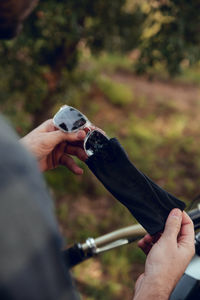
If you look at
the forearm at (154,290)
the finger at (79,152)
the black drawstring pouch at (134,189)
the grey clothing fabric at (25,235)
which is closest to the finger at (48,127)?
the finger at (79,152)

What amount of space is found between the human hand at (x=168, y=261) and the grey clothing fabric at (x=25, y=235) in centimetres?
61

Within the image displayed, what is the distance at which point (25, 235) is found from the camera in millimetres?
577

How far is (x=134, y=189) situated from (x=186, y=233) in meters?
0.23

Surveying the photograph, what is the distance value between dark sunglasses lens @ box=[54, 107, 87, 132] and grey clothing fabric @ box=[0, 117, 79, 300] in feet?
2.42

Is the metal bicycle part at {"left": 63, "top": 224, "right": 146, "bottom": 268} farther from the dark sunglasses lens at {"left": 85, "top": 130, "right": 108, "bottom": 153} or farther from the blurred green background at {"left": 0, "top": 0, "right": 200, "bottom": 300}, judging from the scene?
the blurred green background at {"left": 0, "top": 0, "right": 200, "bottom": 300}

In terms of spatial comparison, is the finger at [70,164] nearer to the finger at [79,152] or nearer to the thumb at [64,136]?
the finger at [79,152]

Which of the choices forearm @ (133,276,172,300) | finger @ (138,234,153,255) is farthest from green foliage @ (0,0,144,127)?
forearm @ (133,276,172,300)

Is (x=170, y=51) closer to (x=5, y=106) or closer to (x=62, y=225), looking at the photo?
(x=5, y=106)

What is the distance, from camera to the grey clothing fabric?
562 millimetres

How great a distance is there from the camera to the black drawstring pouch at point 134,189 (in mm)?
1302

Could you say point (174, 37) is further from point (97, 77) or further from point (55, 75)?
point (97, 77)

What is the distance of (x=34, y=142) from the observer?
1373mm

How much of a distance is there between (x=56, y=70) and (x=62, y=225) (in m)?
1.57

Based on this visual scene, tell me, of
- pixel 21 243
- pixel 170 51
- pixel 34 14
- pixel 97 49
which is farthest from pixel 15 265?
pixel 97 49
